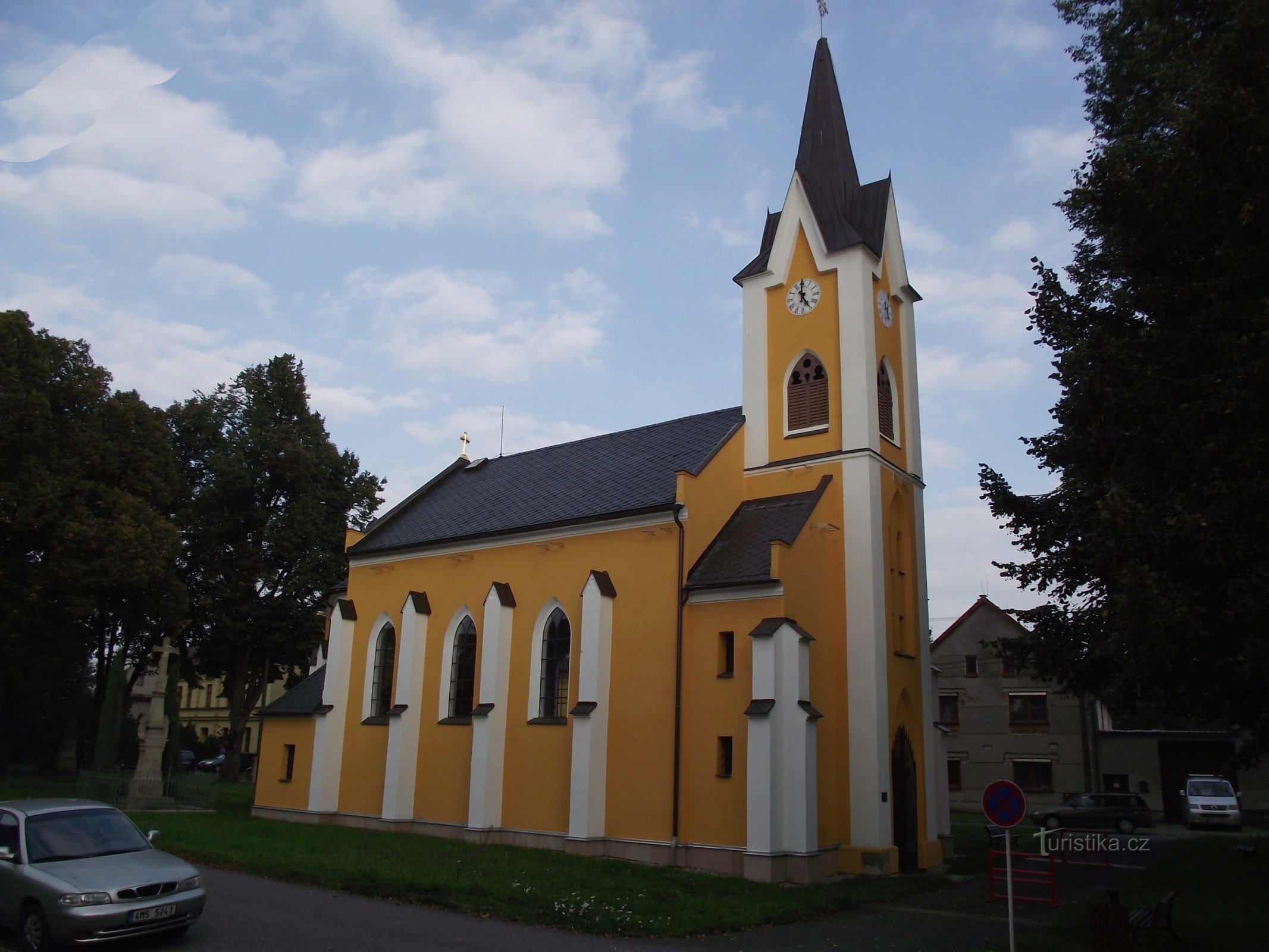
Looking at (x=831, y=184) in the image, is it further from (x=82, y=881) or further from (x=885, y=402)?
(x=82, y=881)

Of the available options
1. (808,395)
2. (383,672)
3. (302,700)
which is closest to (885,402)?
(808,395)

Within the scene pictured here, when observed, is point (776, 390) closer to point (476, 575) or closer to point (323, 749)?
point (476, 575)

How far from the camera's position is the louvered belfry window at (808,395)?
74.0 ft

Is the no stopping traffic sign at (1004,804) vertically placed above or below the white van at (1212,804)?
above

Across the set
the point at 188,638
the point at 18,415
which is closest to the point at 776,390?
the point at 18,415

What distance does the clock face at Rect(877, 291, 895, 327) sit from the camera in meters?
23.7

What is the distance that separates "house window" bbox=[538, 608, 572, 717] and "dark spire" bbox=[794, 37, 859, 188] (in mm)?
13397

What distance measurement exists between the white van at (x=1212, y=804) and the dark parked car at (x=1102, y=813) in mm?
2480

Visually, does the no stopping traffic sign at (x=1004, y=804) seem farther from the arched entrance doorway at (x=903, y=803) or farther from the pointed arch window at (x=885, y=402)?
the pointed arch window at (x=885, y=402)

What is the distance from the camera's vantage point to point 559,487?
84.9 ft

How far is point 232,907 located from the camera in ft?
43.1

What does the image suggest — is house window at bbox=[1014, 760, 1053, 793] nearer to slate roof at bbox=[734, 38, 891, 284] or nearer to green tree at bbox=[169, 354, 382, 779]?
slate roof at bbox=[734, 38, 891, 284]

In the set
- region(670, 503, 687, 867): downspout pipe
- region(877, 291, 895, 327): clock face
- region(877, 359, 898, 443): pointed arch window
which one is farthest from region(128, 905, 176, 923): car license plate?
region(877, 291, 895, 327): clock face

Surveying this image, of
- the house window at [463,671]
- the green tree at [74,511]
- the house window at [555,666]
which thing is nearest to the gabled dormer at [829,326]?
the house window at [555,666]
